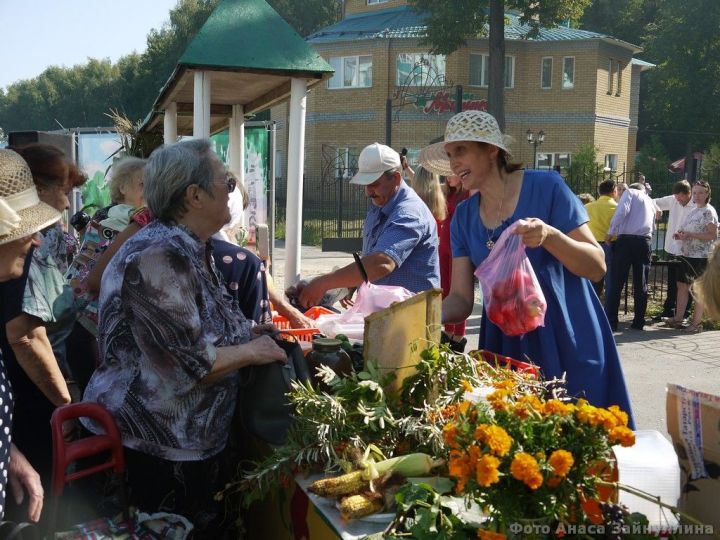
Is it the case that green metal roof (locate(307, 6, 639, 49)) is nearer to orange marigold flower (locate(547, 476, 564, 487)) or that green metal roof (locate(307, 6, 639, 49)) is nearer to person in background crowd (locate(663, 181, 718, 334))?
person in background crowd (locate(663, 181, 718, 334))

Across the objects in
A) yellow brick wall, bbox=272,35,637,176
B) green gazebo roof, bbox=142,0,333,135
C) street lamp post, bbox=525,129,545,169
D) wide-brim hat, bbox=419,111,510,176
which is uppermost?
yellow brick wall, bbox=272,35,637,176

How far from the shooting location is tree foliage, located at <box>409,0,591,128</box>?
28766 millimetres

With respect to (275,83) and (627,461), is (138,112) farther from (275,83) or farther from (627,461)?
(627,461)

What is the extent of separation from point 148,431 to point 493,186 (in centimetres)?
162

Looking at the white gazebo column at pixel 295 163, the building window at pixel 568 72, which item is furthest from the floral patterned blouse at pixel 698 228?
the building window at pixel 568 72

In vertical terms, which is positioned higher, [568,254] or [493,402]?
[568,254]

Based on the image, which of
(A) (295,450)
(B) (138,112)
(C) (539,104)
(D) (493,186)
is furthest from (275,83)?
(B) (138,112)

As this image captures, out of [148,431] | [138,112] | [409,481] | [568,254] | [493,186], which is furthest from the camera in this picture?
[138,112]

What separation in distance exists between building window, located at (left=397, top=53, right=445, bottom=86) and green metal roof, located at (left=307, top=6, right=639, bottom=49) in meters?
1.14

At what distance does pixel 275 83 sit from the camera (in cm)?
627

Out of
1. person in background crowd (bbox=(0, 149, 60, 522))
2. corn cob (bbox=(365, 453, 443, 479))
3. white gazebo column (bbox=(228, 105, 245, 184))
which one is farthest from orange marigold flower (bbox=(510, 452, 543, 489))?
white gazebo column (bbox=(228, 105, 245, 184))

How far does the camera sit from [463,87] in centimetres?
3606

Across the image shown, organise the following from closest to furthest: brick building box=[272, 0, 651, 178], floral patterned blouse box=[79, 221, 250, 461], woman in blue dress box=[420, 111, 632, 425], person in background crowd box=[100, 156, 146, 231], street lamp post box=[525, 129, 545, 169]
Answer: floral patterned blouse box=[79, 221, 250, 461], woman in blue dress box=[420, 111, 632, 425], person in background crowd box=[100, 156, 146, 231], street lamp post box=[525, 129, 545, 169], brick building box=[272, 0, 651, 178]

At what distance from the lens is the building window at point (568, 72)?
36.0m
